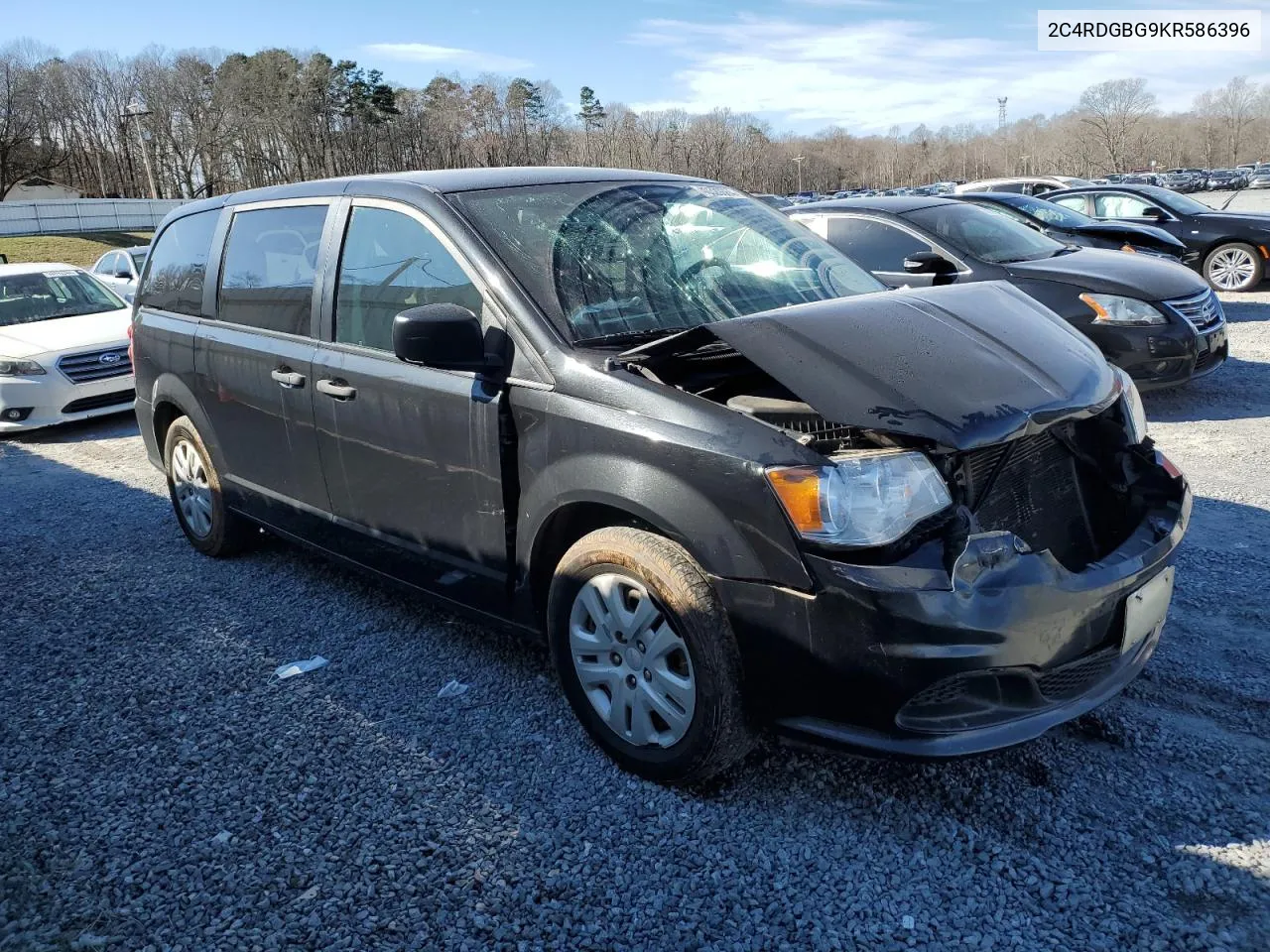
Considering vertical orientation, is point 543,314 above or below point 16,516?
above

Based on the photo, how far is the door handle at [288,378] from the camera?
13.1 ft

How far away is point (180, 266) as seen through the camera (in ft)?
16.8

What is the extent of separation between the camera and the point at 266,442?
4.35 m

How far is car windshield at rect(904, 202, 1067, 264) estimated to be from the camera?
7.77 meters

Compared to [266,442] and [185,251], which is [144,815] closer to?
[266,442]

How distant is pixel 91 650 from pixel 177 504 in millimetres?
1447

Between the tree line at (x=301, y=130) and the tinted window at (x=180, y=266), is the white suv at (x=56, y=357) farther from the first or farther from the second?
the tree line at (x=301, y=130)

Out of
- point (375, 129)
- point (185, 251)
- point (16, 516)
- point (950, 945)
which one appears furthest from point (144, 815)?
point (375, 129)

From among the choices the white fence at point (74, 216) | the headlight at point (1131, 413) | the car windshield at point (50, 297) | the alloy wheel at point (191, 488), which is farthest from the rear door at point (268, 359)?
the white fence at point (74, 216)

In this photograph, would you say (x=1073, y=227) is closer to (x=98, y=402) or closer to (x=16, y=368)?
(x=98, y=402)

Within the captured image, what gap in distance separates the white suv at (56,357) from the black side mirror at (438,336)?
7.26 meters

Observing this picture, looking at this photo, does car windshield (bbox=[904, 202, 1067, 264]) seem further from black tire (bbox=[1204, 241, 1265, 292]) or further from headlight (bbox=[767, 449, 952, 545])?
black tire (bbox=[1204, 241, 1265, 292])

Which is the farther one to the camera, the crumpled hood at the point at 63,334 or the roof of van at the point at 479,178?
the crumpled hood at the point at 63,334

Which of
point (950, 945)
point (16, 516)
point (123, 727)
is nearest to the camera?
point (950, 945)
